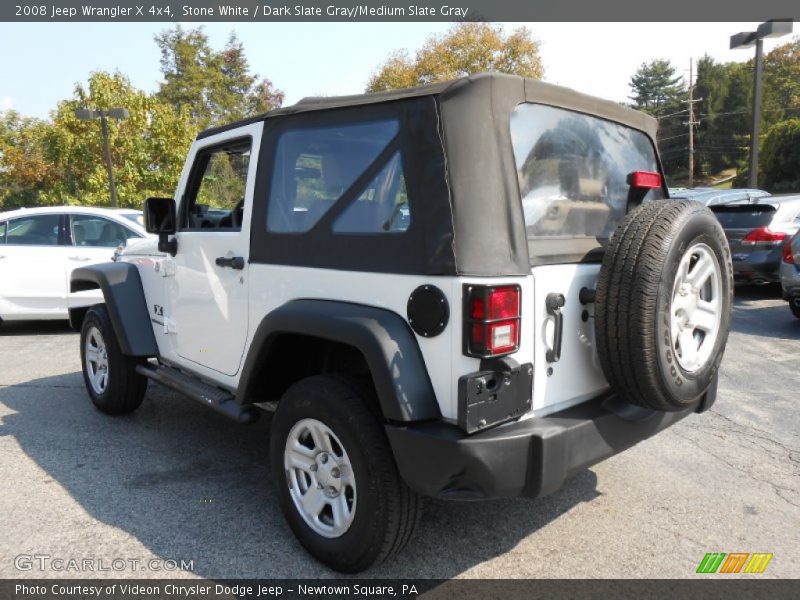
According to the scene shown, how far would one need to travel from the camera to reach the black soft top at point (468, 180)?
2.35m

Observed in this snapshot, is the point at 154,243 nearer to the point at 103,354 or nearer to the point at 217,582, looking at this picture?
the point at 103,354

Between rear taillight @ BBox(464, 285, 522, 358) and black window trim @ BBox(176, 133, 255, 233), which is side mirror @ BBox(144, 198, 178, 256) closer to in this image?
black window trim @ BBox(176, 133, 255, 233)

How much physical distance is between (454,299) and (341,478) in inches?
38.2

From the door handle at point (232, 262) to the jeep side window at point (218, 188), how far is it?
186mm

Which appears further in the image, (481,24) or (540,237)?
(481,24)

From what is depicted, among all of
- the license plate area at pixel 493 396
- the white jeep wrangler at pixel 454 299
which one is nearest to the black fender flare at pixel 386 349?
the white jeep wrangler at pixel 454 299

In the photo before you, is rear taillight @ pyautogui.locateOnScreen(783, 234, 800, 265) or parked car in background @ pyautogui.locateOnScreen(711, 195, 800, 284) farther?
parked car in background @ pyautogui.locateOnScreen(711, 195, 800, 284)

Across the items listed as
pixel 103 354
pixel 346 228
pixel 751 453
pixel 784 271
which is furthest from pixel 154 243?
pixel 784 271

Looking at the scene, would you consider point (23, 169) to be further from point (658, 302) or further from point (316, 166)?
point (658, 302)

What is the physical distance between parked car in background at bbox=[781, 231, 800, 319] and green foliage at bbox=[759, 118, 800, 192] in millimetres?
30991

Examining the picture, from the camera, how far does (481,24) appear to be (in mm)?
34281

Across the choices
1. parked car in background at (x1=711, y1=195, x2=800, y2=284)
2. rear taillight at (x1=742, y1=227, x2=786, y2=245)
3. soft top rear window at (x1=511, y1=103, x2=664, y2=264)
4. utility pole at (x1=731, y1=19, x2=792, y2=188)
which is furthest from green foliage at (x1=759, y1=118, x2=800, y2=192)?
soft top rear window at (x1=511, y1=103, x2=664, y2=264)

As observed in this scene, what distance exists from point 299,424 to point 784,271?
6939 millimetres

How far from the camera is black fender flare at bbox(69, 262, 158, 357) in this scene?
170 inches
